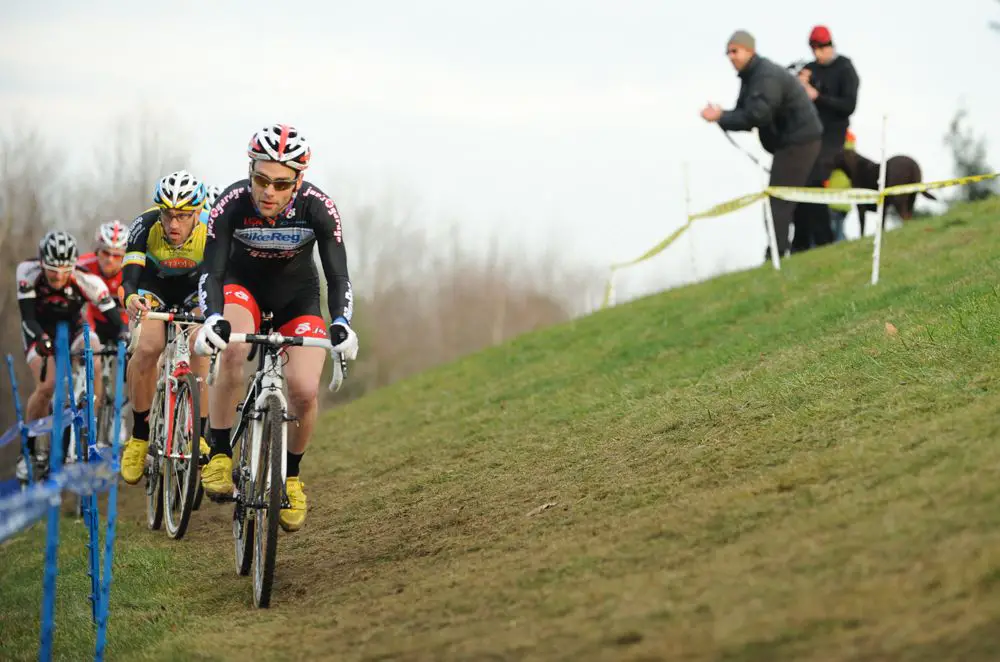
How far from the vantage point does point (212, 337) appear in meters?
7.09

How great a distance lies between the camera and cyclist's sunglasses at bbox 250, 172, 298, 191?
7621 millimetres

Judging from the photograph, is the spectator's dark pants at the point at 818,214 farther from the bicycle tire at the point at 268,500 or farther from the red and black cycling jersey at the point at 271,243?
the bicycle tire at the point at 268,500

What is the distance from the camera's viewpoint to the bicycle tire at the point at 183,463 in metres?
9.52

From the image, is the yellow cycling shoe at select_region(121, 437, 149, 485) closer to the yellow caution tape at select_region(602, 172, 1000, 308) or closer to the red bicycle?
the red bicycle

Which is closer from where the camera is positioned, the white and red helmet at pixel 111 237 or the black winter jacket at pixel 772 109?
the white and red helmet at pixel 111 237

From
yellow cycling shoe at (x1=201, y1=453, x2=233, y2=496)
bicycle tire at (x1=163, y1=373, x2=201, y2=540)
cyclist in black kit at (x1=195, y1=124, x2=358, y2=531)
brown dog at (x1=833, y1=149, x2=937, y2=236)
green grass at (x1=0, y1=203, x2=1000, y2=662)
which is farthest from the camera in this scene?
brown dog at (x1=833, y1=149, x2=937, y2=236)

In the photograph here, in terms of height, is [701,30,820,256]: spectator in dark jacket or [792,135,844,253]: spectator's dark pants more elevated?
[701,30,820,256]: spectator in dark jacket

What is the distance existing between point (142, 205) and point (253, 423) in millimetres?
54423

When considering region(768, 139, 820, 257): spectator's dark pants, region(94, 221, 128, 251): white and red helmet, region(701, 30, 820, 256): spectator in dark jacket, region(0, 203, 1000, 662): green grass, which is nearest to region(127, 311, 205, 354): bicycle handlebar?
region(0, 203, 1000, 662): green grass

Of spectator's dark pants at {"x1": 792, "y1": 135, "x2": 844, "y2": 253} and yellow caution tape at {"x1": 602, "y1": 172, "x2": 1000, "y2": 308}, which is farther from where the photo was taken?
spectator's dark pants at {"x1": 792, "y1": 135, "x2": 844, "y2": 253}

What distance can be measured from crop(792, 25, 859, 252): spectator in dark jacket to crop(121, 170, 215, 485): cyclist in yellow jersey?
337 inches

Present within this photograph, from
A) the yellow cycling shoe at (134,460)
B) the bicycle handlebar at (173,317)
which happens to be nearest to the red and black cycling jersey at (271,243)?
the bicycle handlebar at (173,317)

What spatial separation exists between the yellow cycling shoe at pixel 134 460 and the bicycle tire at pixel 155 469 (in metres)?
0.07

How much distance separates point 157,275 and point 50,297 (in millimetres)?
3406
